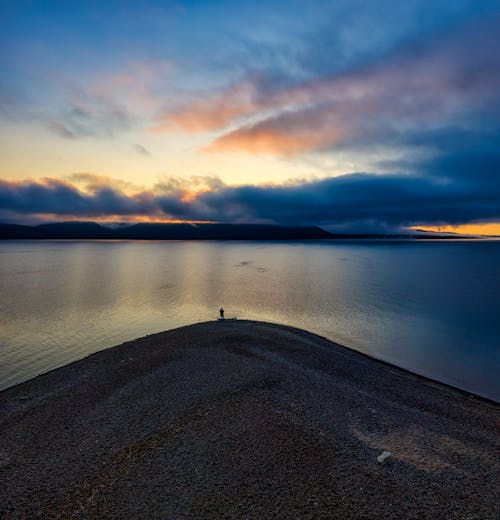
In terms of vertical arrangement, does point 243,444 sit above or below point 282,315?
above

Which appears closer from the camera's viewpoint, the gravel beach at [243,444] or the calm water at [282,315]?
the gravel beach at [243,444]

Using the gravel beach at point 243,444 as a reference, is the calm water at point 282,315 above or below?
below

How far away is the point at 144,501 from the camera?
895cm

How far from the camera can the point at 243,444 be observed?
11.1 m

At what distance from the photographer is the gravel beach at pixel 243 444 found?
29.2 feet

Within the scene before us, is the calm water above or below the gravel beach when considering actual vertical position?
below

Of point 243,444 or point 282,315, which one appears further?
point 282,315

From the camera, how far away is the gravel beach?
29.2ft

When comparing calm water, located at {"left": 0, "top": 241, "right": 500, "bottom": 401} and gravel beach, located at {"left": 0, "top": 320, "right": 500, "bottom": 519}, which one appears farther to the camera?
calm water, located at {"left": 0, "top": 241, "right": 500, "bottom": 401}

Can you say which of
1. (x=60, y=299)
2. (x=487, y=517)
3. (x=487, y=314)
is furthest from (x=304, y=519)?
(x=60, y=299)

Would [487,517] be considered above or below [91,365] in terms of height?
above

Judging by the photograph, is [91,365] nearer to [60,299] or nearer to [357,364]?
[357,364]

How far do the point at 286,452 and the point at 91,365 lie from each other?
48.9 ft

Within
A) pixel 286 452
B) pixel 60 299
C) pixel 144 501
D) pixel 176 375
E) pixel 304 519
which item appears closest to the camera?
pixel 304 519
